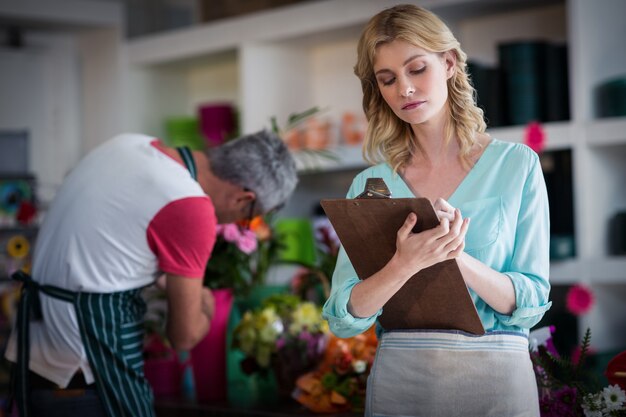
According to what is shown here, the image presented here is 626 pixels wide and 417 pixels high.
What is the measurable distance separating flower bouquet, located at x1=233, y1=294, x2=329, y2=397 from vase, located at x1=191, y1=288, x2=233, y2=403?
5 centimetres

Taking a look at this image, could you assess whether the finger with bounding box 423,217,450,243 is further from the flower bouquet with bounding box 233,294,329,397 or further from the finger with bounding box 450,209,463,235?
the flower bouquet with bounding box 233,294,329,397

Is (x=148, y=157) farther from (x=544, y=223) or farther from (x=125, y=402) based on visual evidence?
(x=544, y=223)

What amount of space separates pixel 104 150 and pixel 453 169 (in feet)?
2.95

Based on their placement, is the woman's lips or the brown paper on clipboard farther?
the woman's lips

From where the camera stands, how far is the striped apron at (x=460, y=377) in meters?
1.40

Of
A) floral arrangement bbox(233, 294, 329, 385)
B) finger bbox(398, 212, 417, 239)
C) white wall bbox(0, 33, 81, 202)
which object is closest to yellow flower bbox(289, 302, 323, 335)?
floral arrangement bbox(233, 294, 329, 385)

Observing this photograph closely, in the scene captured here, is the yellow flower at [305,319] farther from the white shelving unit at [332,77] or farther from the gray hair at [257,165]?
the white shelving unit at [332,77]

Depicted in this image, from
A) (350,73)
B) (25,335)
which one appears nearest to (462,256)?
(25,335)

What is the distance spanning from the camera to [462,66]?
149cm

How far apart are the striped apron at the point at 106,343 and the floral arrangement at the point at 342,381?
37cm

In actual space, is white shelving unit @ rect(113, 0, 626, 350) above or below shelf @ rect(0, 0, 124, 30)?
below

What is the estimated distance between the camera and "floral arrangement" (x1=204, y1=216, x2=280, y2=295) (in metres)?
2.49

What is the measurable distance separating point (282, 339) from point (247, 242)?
1.23 feet

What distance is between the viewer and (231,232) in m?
2.49
